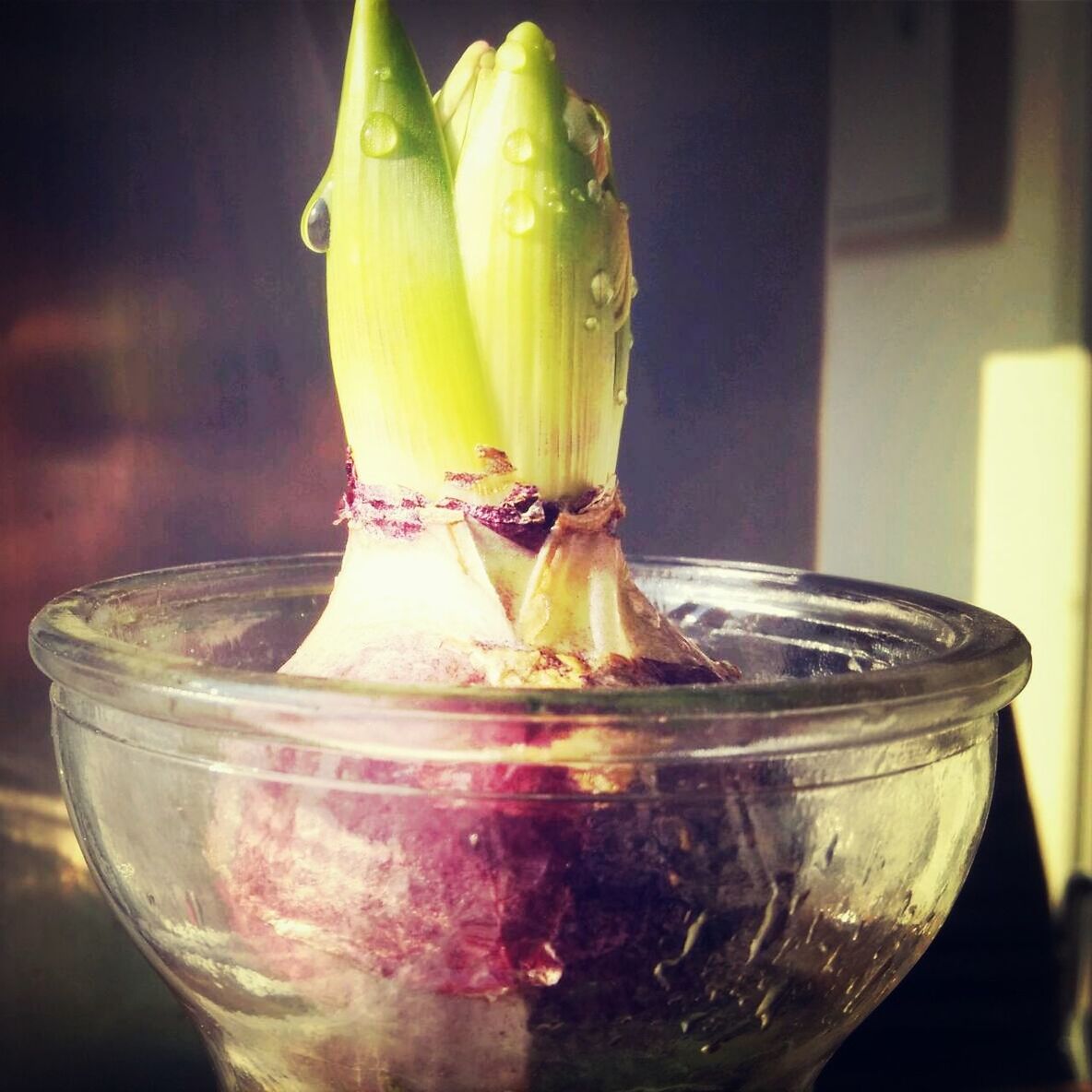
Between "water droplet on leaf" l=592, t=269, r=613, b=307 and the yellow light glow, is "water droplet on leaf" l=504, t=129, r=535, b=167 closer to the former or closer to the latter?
"water droplet on leaf" l=592, t=269, r=613, b=307

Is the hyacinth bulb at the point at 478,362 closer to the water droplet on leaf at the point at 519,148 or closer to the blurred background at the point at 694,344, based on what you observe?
the water droplet on leaf at the point at 519,148

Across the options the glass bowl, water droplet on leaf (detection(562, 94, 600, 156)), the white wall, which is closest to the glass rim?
the glass bowl

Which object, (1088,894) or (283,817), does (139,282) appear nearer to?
(283,817)

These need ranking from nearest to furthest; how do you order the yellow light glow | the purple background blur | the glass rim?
the glass rim < the purple background blur < the yellow light glow

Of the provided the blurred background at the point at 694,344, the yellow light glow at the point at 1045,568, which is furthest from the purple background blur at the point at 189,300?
the yellow light glow at the point at 1045,568

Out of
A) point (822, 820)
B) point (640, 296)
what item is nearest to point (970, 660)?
point (822, 820)

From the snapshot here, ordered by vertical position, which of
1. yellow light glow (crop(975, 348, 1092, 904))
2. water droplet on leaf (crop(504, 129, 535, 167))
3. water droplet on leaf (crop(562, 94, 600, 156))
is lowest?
yellow light glow (crop(975, 348, 1092, 904))

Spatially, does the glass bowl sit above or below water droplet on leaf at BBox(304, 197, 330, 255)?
below

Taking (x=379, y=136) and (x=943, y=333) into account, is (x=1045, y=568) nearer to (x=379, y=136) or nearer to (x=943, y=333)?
(x=943, y=333)
